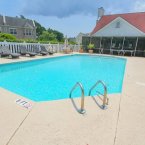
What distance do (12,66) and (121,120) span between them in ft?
25.8

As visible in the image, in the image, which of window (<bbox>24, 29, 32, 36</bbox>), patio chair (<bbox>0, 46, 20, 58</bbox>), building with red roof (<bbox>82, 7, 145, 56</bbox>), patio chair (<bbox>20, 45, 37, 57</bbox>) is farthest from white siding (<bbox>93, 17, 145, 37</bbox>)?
window (<bbox>24, 29, 32, 36</bbox>)

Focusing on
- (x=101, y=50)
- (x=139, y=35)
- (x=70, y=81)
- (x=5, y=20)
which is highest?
(x=5, y=20)

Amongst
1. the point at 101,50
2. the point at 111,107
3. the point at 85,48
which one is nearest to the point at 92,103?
the point at 111,107

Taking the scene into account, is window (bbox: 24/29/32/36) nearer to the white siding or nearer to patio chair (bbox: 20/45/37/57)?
the white siding

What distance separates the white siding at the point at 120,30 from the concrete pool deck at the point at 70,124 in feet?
58.5

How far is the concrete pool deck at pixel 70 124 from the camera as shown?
2.18 m

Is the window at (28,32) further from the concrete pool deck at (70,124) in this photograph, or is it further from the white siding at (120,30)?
the concrete pool deck at (70,124)

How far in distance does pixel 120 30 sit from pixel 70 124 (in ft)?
65.5

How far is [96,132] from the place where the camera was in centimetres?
239

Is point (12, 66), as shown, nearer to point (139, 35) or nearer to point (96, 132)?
point (96, 132)

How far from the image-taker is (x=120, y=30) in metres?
19.7

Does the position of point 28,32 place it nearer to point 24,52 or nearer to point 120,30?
point 120,30

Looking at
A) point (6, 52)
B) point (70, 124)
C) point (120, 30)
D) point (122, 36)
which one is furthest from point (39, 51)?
point (120, 30)

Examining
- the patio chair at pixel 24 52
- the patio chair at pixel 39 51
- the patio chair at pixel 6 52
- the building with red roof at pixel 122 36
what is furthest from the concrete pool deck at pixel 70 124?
the building with red roof at pixel 122 36
